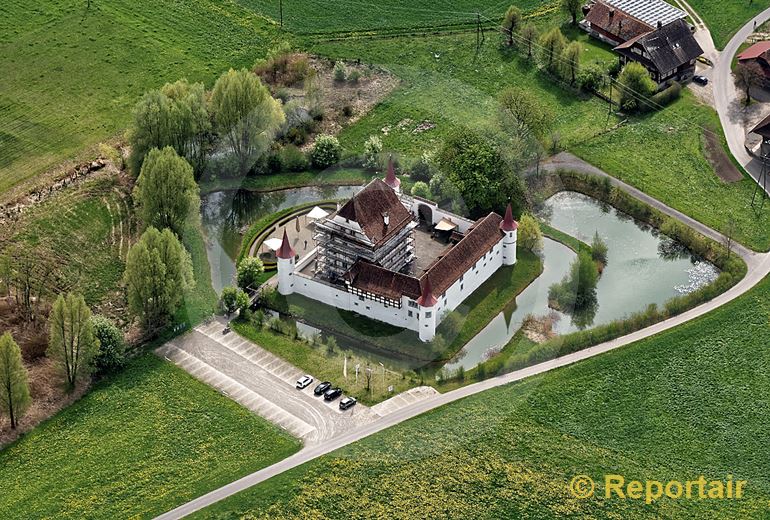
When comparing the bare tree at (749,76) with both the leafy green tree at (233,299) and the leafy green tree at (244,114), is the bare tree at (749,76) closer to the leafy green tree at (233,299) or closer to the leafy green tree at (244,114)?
the leafy green tree at (244,114)

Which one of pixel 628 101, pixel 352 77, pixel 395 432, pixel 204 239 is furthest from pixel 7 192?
pixel 628 101

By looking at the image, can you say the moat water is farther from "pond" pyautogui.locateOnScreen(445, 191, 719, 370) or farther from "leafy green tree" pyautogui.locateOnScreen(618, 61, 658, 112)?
"leafy green tree" pyautogui.locateOnScreen(618, 61, 658, 112)

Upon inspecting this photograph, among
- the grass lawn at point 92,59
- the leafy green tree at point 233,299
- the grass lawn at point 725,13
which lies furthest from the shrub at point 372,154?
the grass lawn at point 725,13

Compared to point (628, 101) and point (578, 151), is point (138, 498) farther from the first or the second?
point (628, 101)

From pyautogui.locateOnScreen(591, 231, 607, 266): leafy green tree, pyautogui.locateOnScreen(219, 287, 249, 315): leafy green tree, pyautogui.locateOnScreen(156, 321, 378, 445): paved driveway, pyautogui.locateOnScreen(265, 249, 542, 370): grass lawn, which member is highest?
pyautogui.locateOnScreen(591, 231, 607, 266): leafy green tree

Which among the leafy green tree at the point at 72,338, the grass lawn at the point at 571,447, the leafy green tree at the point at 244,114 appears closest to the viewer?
the grass lawn at the point at 571,447

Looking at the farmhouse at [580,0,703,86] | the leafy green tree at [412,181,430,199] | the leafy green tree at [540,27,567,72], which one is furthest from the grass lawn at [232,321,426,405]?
the farmhouse at [580,0,703,86]
